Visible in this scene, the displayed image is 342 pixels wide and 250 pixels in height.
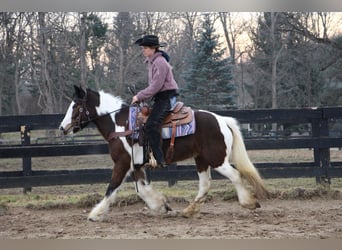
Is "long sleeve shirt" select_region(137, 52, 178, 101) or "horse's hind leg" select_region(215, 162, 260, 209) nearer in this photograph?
"long sleeve shirt" select_region(137, 52, 178, 101)

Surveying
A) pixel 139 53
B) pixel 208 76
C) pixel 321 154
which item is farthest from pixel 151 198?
pixel 208 76

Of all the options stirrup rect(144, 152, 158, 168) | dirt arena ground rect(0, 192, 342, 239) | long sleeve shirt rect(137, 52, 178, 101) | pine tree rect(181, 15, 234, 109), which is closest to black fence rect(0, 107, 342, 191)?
dirt arena ground rect(0, 192, 342, 239)

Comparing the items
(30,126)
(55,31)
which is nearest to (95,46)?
(55,31)

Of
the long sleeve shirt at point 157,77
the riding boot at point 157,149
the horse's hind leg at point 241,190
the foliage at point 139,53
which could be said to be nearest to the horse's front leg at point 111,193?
the riding boot at point 157,149

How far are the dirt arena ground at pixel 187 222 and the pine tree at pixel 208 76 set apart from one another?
10.0 feet

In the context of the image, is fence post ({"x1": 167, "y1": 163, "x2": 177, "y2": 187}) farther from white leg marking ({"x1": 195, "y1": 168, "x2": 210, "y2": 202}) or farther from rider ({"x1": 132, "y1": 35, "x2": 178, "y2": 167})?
rider ({"x1": 132, "y1": 35, "x2": 178, "y2": 167})

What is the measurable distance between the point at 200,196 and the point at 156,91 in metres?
1.16

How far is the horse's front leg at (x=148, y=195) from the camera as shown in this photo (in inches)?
183

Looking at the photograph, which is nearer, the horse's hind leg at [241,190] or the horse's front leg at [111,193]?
the horse's front leg at [111,193]

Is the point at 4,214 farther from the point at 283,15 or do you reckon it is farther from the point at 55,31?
the point at 283,15

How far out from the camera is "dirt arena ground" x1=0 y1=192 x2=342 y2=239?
4.04 metres

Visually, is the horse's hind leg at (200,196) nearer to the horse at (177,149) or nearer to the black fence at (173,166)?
the horse at (177,149)

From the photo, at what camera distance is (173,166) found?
604 cm

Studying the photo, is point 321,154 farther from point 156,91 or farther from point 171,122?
point 156,91
